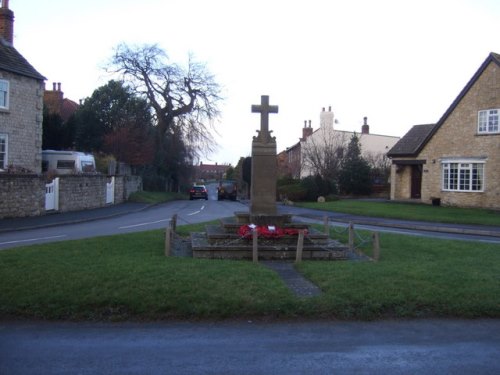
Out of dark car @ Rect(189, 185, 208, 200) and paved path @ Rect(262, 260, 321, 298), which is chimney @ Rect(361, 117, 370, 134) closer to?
dark car @ Rect(189, 185, 208, 200)

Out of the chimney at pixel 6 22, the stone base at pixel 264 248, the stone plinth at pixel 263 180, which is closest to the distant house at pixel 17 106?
the chimney at pixel 6 22

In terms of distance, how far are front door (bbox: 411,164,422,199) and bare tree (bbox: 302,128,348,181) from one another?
404 inches

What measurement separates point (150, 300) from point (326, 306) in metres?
2.53

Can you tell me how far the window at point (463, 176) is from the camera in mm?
31891

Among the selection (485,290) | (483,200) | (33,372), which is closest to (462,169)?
(483,200)

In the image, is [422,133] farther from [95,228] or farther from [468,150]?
[95,228]

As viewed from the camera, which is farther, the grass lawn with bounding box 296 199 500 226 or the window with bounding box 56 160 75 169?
the window with bounding box 56 160 75 169

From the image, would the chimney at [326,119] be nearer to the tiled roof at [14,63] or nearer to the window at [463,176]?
the window at [463,176]

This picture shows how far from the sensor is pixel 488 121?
3141 centimetres

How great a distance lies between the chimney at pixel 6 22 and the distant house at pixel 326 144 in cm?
2967

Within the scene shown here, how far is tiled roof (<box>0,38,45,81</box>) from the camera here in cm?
2758

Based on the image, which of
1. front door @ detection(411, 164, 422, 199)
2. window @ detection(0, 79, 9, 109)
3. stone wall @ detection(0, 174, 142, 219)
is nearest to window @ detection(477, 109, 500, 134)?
front door @ detection(411, 164, 422, 199)

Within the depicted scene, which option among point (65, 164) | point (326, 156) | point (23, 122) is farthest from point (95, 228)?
point (326, 156)

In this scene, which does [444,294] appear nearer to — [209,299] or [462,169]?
[209,299]
